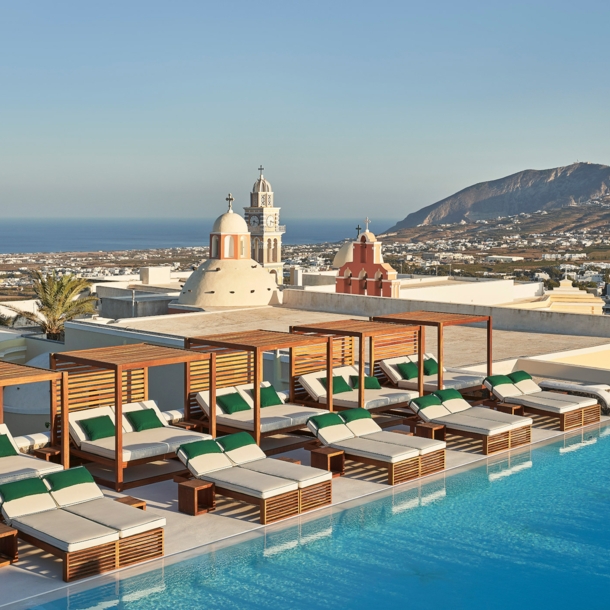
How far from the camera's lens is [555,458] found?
11875 millimetres

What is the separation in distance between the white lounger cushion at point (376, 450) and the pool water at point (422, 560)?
425 millimetres

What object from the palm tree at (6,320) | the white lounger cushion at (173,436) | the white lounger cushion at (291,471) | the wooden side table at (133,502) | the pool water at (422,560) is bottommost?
the palm tree at (6,320)

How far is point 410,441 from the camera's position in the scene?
1108cm

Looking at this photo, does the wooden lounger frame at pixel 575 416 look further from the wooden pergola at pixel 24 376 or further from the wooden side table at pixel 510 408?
the wooden pergola at pixel 24 376

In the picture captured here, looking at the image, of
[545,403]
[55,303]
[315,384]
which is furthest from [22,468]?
[55,303]

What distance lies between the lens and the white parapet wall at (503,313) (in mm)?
20797

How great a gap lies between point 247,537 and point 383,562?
4.56ft

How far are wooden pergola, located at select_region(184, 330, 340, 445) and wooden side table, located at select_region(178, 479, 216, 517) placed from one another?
71.3 inches

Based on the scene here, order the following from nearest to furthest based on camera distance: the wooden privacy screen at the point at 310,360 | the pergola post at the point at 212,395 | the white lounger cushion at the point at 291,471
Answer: the white lounger cushion at the point at 291,471 < the pergola post at the point at 212,395 < the wooden privacy screen at the point at 310,360

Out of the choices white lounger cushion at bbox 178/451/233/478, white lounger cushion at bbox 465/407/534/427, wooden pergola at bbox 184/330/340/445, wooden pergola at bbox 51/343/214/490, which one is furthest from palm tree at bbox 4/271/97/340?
white lounger cushion at bbox 178/451/233/478

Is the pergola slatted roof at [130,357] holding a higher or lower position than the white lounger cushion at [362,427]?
higher

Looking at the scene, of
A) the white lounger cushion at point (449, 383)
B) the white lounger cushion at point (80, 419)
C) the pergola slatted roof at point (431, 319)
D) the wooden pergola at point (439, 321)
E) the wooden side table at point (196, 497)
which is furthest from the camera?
the white lounger cushion at point (449, 383)

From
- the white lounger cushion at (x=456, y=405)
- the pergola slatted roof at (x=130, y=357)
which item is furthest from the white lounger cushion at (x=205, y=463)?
the white lounger cushion at (x=456, y=405)

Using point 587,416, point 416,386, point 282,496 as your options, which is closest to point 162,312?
point 416,386
